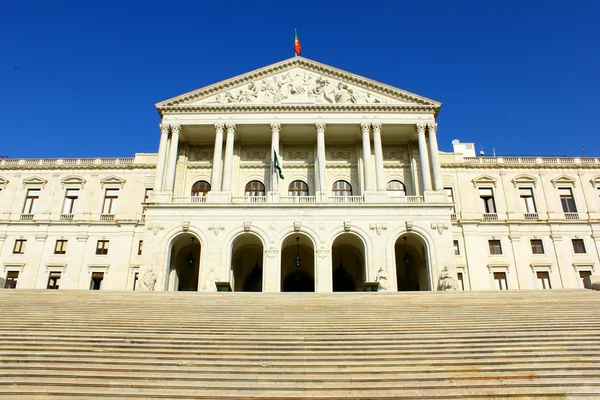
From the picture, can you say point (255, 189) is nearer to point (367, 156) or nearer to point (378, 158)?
point (367, 156)

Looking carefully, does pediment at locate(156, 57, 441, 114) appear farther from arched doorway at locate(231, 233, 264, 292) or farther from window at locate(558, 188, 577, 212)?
window at locate(558, 188, 577, 212)

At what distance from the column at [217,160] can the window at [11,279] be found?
1928 centimetres

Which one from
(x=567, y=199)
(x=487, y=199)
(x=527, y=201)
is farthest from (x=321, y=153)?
(x=567, y=199)

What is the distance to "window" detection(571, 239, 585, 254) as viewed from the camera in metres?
38.8

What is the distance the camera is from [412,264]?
3731 cm

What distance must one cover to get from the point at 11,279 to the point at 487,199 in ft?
139

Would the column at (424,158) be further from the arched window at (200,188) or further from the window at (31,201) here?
the window at (31,201)

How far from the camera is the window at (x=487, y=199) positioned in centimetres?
4109

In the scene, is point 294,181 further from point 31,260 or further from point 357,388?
point 357,388

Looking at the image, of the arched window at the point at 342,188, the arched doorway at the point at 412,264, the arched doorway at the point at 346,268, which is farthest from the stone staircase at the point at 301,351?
the arched window at the point at 342,188

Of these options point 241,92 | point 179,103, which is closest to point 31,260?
point 179,103

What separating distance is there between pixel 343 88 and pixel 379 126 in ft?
14.9

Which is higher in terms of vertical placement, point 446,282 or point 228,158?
point 228,158

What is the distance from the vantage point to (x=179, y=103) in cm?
3712
